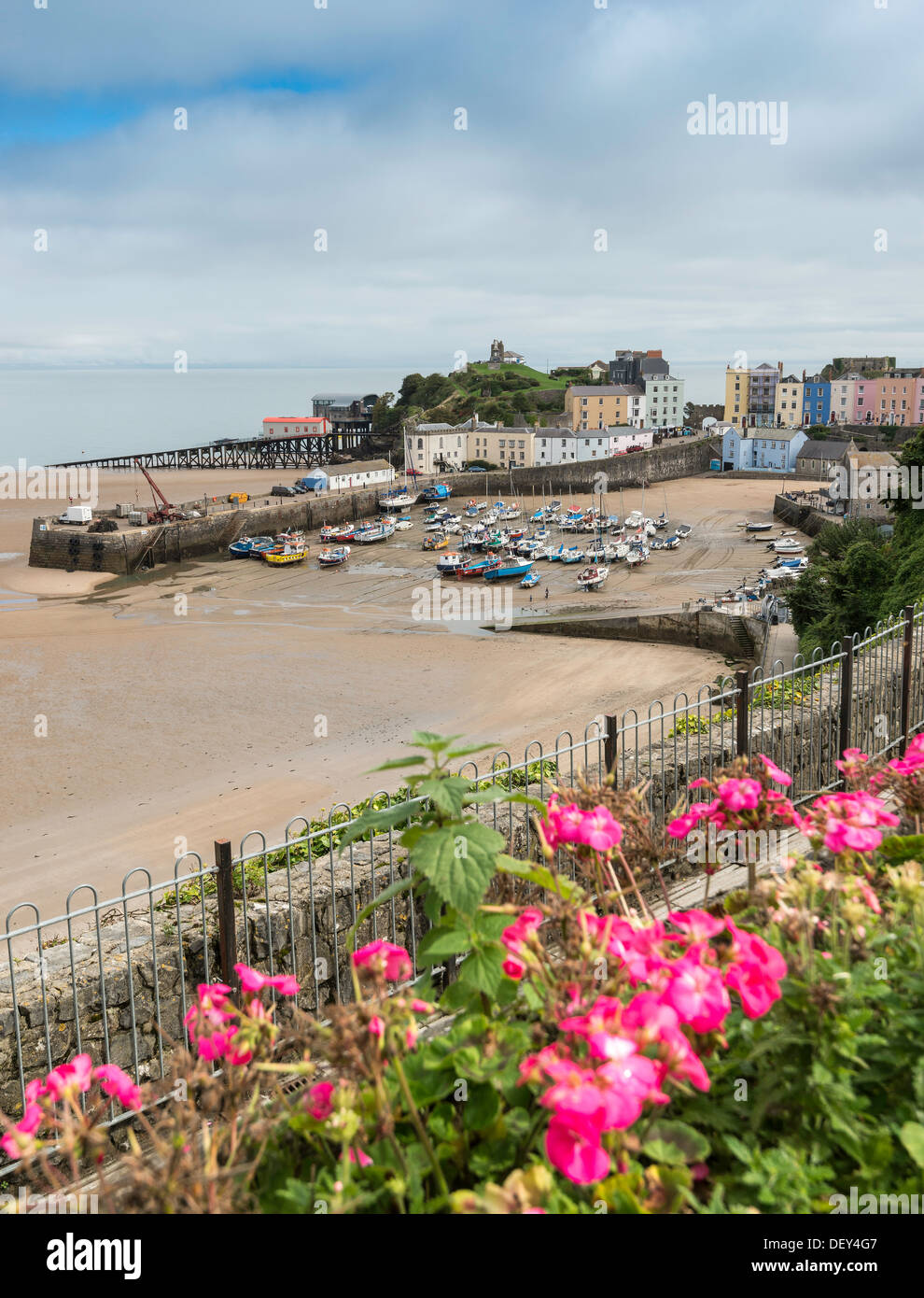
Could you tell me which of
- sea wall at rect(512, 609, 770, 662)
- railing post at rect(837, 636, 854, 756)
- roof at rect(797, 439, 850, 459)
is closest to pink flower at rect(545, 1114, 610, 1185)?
railing post at rect(837, 636, 854, 756)

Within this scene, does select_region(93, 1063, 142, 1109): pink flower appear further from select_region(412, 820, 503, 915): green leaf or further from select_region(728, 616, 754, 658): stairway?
select_region(728, 616, 754, 658): stairway

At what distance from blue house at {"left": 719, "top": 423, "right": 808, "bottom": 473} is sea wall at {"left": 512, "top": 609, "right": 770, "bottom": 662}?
53.4 meters

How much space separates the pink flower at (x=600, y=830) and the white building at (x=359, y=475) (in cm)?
6754

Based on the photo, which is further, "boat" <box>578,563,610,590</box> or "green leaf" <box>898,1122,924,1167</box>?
"boat" <box>578,563,610,590</box>

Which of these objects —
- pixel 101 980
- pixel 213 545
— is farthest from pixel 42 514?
pixel 101 980

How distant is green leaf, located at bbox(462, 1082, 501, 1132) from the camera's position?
160 centimetres

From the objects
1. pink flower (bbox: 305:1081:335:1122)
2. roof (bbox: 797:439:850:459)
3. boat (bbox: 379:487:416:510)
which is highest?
roof (bbox: 797:439:850:459)

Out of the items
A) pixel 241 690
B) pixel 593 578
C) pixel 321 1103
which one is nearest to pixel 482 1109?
pixel 321 1103

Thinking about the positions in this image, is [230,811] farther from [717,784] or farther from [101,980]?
[717,784]

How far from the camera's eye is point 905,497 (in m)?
18.3

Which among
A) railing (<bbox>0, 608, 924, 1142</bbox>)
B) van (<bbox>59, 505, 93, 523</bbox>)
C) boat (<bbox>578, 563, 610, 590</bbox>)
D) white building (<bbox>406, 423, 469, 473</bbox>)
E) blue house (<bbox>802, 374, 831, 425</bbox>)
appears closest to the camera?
railing (<bbox>0, 608, 924, 1142</bbox>)

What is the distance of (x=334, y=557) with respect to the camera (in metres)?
46.6

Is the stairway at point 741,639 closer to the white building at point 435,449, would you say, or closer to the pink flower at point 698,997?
the pink flower at point 698,997

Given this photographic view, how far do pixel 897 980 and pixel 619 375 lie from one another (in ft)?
399
